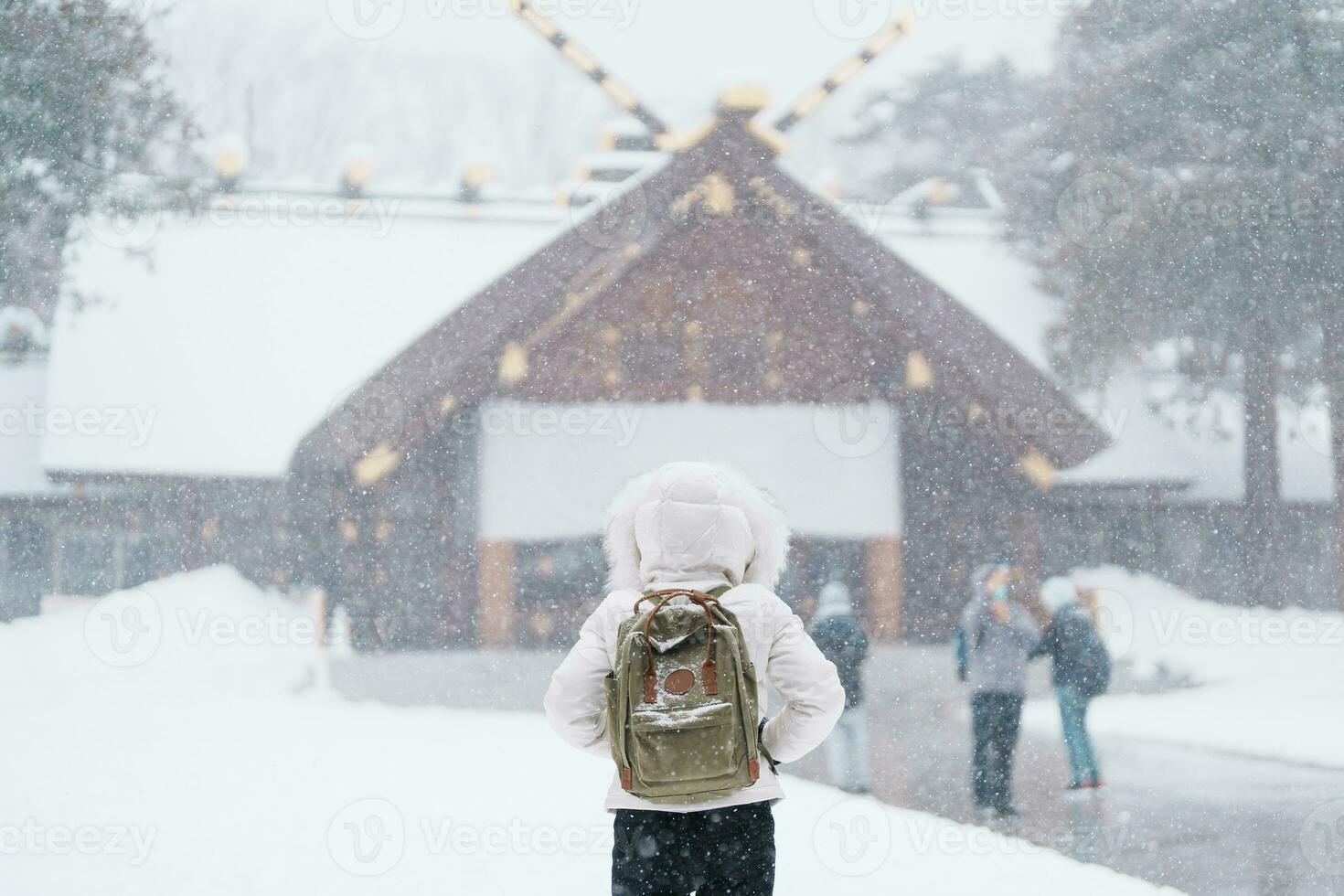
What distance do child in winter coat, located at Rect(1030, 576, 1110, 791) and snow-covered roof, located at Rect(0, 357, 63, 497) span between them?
972 cm

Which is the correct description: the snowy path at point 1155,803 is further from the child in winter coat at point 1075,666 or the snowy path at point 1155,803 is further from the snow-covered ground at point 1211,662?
the snow-covered ground at point 1211,662

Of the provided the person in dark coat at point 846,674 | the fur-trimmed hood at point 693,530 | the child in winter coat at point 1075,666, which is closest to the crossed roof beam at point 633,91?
the person in dark coat at point 846,674

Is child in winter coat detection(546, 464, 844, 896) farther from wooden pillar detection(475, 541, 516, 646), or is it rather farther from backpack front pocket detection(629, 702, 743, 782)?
wooden pillar detection(475, 541, 516, 646)

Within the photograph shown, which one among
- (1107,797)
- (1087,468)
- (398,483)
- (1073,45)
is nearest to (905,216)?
(1073,45)

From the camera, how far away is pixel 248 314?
12.5 meters

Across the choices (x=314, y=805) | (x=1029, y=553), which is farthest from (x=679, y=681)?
(x=1029, y=553)

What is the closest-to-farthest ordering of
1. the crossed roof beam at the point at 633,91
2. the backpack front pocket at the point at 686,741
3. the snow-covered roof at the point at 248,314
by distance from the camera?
the backpack front pocket at the point at 686,741, the crossed roof beam at the point at 633,91, the snow-covered roof at the point at 248,314

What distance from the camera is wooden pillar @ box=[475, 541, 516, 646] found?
10906 mm

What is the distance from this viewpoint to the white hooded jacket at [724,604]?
232 cm

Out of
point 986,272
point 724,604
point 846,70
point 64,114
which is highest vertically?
point 846,70

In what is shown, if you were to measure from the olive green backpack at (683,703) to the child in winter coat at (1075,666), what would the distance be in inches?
193

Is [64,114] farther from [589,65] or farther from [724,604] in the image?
[724,604]

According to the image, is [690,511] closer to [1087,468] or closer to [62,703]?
[62,703]

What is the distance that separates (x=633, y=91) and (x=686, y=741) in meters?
10.9
